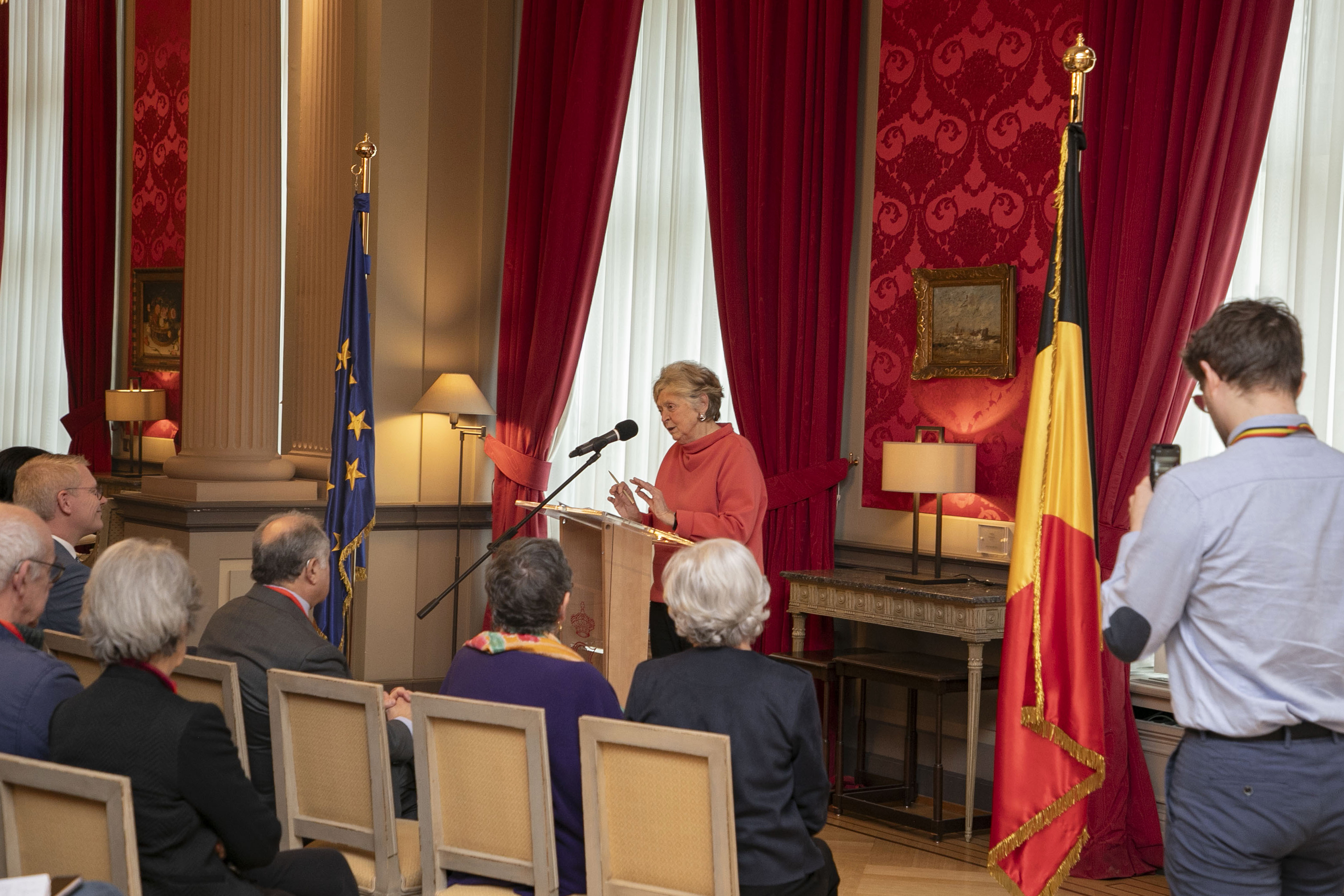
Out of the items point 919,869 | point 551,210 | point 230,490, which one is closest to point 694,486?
point 919,869

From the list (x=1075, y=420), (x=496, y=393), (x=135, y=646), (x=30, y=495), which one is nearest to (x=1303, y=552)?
(x=1075, y=420)

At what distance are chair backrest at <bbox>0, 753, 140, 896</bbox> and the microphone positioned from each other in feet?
7.32

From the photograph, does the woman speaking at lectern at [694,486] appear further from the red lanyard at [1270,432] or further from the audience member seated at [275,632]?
A: the red lanyard at [1270,432]

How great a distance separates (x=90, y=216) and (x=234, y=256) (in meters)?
3.59

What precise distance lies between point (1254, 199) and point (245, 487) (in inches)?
204

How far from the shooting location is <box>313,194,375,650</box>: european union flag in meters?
5.86

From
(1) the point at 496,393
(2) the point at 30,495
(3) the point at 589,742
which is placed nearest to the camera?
(3) the point at 589,742

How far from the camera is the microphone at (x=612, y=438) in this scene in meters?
4.40

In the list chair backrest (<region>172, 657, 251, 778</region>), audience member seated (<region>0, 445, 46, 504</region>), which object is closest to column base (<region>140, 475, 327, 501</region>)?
audience member seated (<region>0, 445, 46, 504</region>)

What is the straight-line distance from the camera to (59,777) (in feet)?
7.39

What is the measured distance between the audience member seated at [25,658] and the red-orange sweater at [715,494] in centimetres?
233

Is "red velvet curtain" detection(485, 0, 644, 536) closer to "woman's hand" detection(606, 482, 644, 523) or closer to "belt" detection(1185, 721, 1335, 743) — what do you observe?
"woman's hand" detection(606, 482, 644, 523)

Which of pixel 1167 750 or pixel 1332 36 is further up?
pixel 1332 36

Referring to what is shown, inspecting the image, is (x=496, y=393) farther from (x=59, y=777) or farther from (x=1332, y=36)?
(x=59, y=777)
